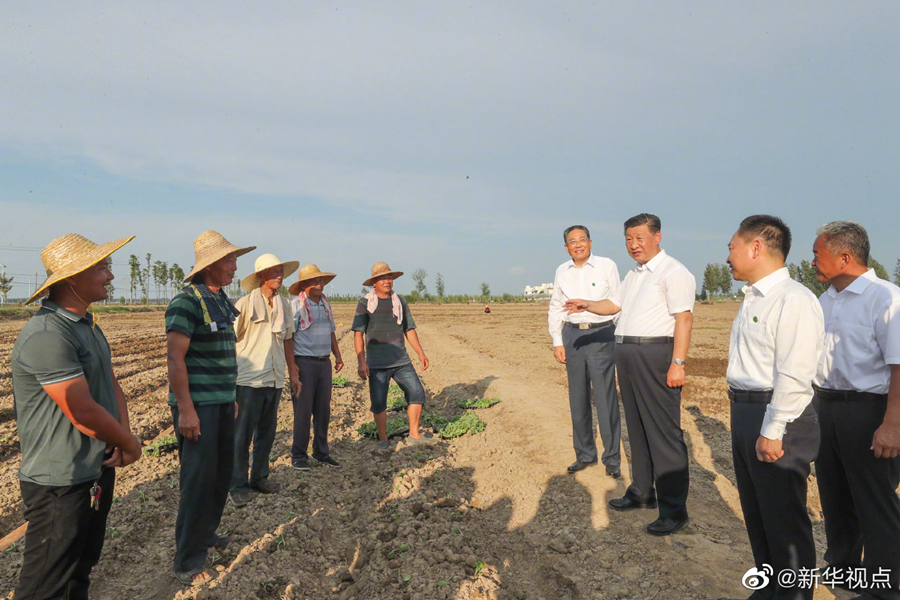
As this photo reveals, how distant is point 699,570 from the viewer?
3.40 m

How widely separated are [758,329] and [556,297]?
283cm

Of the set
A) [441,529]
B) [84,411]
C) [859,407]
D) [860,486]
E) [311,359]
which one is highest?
[84,411]

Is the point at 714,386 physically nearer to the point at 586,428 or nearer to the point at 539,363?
the point at 539,363

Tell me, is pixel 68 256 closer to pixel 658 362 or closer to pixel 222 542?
pixel 222 542

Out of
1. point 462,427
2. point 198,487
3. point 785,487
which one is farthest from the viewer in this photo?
point 462,427

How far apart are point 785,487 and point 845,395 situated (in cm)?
86

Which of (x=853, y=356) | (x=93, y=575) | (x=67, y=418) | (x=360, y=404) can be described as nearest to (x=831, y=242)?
(x=853, y=356)

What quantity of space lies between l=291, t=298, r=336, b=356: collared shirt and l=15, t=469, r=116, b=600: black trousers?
3.08 meters

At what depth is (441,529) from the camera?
4242mm

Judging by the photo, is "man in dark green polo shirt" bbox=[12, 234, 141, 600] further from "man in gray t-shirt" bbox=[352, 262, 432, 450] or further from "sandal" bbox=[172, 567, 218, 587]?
"man in gray t-shirt" bbox=[352, 262, 432, 450]

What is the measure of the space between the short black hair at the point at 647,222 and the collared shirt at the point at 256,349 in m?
3.28

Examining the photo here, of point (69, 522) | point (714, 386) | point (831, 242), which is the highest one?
point (831, 242)

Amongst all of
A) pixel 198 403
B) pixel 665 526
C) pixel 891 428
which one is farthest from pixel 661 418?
pixel 198 403

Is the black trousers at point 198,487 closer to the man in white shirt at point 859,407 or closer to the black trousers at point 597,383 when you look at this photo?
the black trousers at point 597,383
